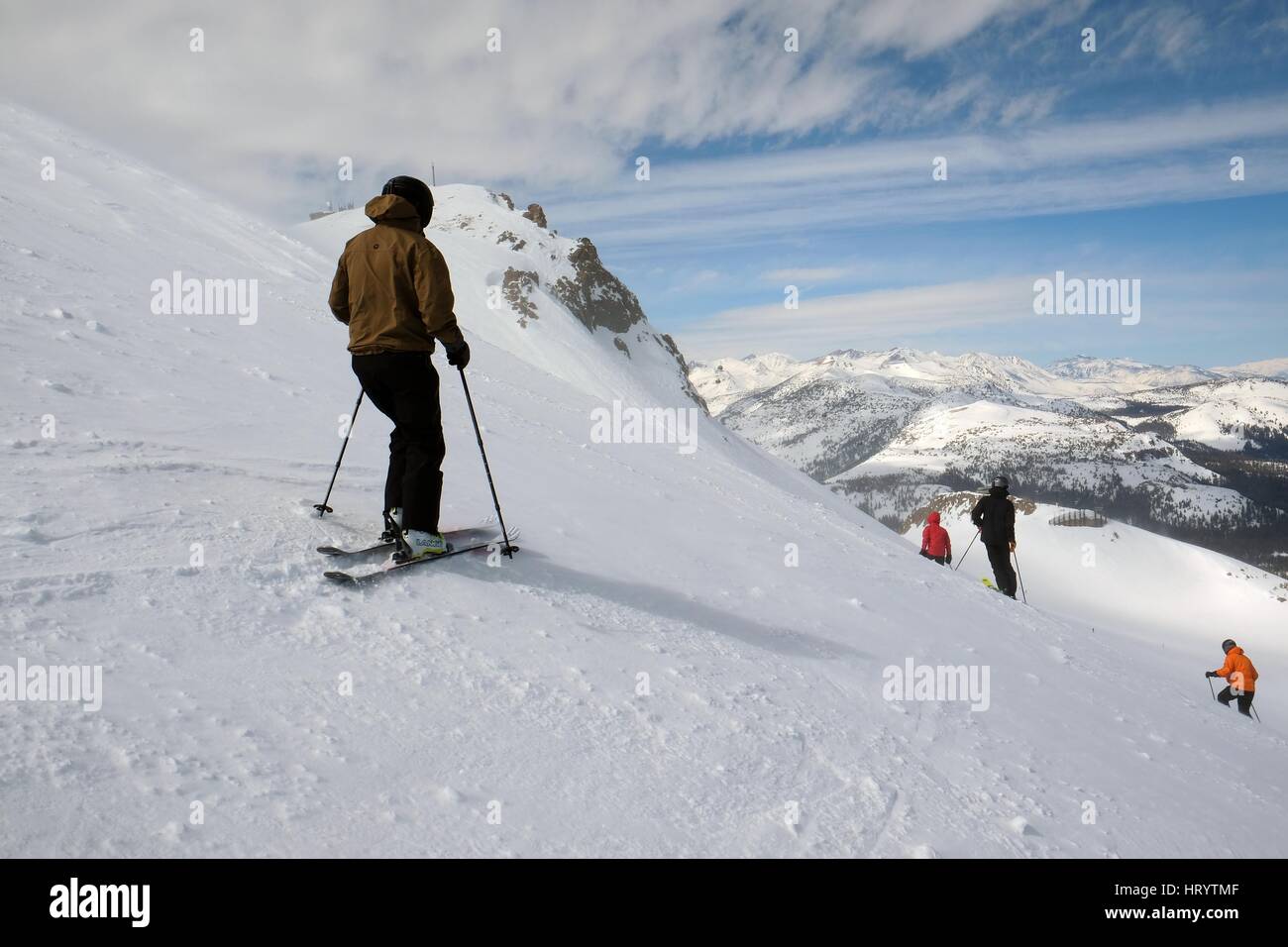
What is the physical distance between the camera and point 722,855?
332cm

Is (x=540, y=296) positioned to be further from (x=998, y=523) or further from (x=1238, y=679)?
(x=1238, y=679)

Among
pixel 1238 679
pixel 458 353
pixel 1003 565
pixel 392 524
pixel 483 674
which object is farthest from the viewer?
pixel 1238 679

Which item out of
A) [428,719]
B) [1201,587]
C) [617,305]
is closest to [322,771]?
[428,719]

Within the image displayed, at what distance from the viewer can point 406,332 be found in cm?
517

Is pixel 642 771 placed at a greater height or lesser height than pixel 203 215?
lesser

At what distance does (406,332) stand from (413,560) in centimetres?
167

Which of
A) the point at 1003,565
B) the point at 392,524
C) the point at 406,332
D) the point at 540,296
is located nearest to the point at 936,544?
the point at 1003,565

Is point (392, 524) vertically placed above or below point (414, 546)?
above

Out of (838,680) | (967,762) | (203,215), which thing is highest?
(203,215)

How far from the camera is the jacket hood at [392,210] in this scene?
5.16 metres

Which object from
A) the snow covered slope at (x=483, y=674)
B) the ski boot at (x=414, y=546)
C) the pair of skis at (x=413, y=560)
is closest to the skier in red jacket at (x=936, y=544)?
the snow covered slope at (x=483, y=674)

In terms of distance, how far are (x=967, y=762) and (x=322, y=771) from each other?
3998 mm

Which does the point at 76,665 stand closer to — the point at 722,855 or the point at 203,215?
the point at 722,855

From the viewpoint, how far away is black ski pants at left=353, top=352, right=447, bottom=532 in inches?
205
